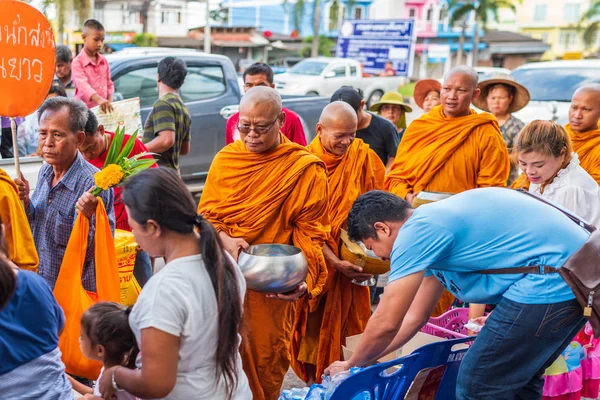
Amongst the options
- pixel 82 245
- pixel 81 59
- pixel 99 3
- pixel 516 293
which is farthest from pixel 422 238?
pixel 99 3

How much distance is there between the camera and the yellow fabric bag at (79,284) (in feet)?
10.4

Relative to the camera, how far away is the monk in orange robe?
15.1ft

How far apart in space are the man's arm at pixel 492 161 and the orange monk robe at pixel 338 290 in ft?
2.74

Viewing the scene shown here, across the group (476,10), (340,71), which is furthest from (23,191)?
(476,10)

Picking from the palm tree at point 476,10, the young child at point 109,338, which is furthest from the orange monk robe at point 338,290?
the palm tree at point 476,10

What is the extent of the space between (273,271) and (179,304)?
3.81 ft

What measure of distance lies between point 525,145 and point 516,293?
116 cm

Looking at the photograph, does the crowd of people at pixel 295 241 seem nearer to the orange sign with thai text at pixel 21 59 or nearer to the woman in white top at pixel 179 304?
the woman in white top at pixel 179 304

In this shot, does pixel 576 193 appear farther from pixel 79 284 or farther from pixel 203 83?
pixel 203 83

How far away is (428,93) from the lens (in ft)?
25.2

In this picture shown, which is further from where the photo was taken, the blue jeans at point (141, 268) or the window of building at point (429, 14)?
the window of building at point (429, 14)

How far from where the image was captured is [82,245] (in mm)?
3250

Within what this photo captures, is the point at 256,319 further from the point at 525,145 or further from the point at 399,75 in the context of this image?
the point at 399,75

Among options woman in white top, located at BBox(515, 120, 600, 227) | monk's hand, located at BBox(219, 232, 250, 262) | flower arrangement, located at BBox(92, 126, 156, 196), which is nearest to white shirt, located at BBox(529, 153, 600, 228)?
woman in white top, located at BBox(515, 120, 600, 227)
